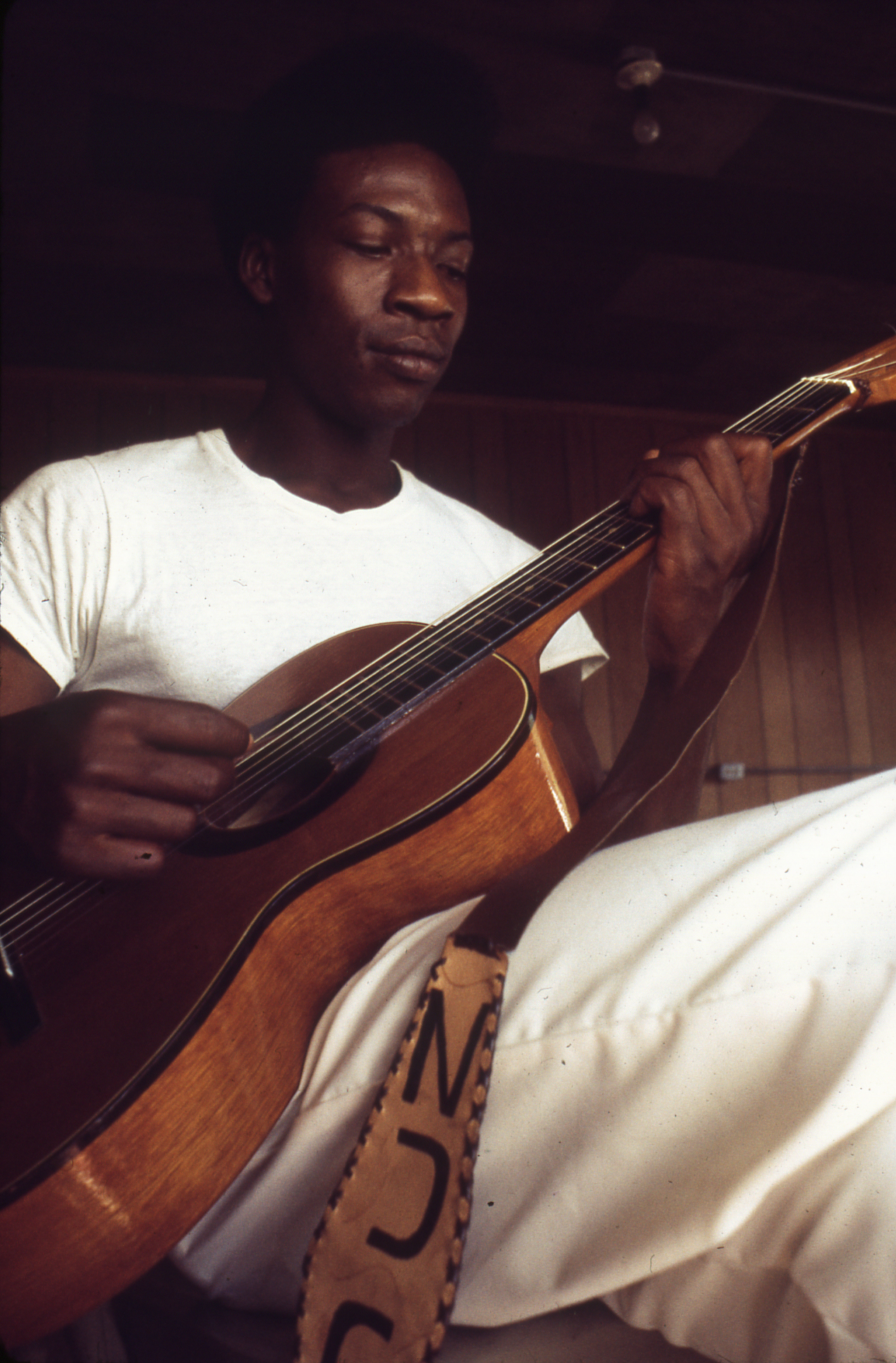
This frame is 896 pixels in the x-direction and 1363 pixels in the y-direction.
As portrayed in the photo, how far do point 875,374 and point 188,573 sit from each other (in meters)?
0.74

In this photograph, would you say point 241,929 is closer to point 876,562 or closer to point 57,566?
point 57,566

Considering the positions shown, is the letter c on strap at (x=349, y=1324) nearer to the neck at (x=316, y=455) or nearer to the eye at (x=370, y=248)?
the neck at (x=316, y=455)

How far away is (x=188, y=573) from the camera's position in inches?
34.9

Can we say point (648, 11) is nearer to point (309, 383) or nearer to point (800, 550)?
point (309, 383)

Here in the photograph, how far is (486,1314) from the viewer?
402 mm

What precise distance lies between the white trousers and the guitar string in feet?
0.64

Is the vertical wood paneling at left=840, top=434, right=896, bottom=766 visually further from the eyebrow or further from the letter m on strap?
the letter m on strap

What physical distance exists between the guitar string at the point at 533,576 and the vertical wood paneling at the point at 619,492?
1.41 meters

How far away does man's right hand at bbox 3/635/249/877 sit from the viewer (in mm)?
489

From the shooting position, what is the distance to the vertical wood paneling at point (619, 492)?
2.18 meters

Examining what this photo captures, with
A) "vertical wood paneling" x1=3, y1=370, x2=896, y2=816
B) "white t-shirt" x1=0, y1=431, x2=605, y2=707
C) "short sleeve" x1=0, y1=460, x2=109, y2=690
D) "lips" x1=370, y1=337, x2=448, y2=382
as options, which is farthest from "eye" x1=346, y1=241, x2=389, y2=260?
"vertical wood paneling" x1=3, y1=370, x2=896, y2=816

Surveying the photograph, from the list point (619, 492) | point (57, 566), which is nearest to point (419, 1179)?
point (57, 566)

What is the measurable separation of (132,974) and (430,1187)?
7.7 inches

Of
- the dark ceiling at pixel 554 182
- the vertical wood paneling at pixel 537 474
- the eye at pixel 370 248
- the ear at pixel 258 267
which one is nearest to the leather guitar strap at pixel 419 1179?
the eye at pixel 370 248
